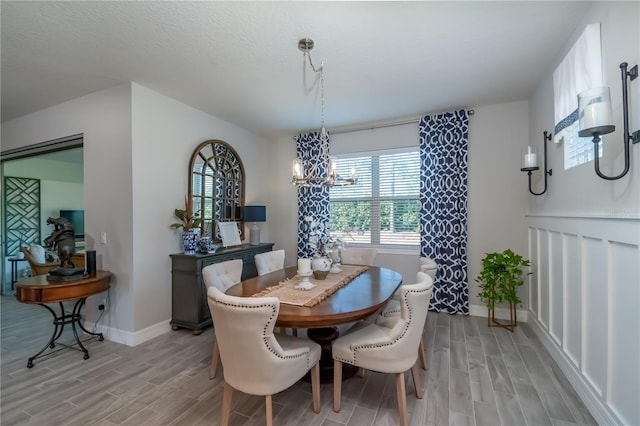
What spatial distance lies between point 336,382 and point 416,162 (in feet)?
10.7

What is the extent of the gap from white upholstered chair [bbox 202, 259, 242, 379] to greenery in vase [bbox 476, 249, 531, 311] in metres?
2.89

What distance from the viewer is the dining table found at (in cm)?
172

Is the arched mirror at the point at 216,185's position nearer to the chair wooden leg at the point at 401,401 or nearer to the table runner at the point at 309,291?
the table runner at the point at 309,291

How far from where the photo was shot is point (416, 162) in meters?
4.20

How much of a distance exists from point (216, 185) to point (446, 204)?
3.30 m

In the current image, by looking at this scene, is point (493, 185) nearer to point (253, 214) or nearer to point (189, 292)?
point (253, 214)

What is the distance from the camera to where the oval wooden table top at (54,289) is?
2568mm

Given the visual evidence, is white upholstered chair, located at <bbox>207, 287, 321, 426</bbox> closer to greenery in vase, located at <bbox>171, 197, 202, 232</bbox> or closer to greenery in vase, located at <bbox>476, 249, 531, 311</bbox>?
greenery in vase, located at <bbox>171, 197, 202, 232</bbox>

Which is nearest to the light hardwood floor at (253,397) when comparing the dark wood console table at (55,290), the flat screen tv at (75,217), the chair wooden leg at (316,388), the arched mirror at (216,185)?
the chair wooden leg at (316,388)

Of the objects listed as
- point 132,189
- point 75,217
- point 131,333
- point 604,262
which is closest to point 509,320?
point 604,262

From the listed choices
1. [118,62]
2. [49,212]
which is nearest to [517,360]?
[118,62]

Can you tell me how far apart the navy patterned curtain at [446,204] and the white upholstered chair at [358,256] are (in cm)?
93

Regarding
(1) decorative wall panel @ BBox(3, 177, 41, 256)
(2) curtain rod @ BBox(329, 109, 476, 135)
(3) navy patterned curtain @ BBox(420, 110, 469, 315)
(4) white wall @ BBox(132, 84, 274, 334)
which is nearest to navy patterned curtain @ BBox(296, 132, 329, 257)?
(2) curtain rod @ BBox(329, 109, 476, 135)

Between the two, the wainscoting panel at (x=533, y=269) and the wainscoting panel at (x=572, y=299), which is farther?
the wainscoting panel at (x=533, y=269)
